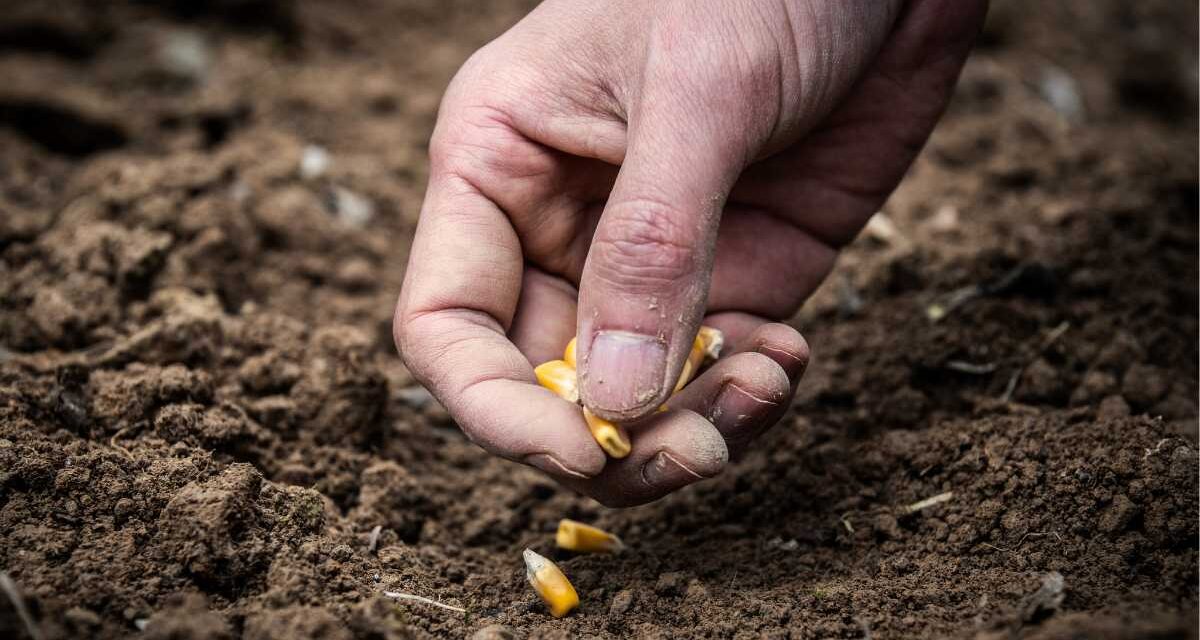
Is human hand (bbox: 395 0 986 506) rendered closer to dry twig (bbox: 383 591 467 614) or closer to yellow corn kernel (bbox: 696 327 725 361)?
yellow corn kernel (bbox: 696 327 725 361)

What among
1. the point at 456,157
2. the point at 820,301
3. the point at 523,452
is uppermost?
the point at 456,157

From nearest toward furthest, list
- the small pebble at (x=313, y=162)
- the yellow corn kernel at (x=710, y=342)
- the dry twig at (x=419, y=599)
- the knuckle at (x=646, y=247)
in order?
the knuckle at (x=646, y=247)
the dry twig at (x=419, y=599)
the yellow corn kernel at (x=710, y=342)
the small pebble at (x=313, y=162)

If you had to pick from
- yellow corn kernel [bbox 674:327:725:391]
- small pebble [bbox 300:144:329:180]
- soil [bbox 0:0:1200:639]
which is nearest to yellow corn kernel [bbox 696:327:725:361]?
yellow corn kernel [bbox 674:327:725:391]

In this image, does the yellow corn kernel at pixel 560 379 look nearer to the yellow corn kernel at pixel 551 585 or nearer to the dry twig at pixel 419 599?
the yellow corn kernel at pixel 551 585

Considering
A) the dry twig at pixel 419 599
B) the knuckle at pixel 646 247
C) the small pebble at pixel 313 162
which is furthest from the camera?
the small pebble at pixel 313 162

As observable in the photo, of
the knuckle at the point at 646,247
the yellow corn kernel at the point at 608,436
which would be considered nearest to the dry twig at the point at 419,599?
the yellow corn kernel at the point at 608,436

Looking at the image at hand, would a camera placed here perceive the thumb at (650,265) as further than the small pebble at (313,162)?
No

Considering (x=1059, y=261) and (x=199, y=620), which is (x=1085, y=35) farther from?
(x=199, y=620)

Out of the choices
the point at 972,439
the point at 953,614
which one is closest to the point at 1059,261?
the point at 972,439

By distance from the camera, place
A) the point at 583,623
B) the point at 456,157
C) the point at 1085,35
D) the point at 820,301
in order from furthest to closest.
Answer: the point at 1085,35, the point at 820,301, the point at 456,157, the point at 583,623
